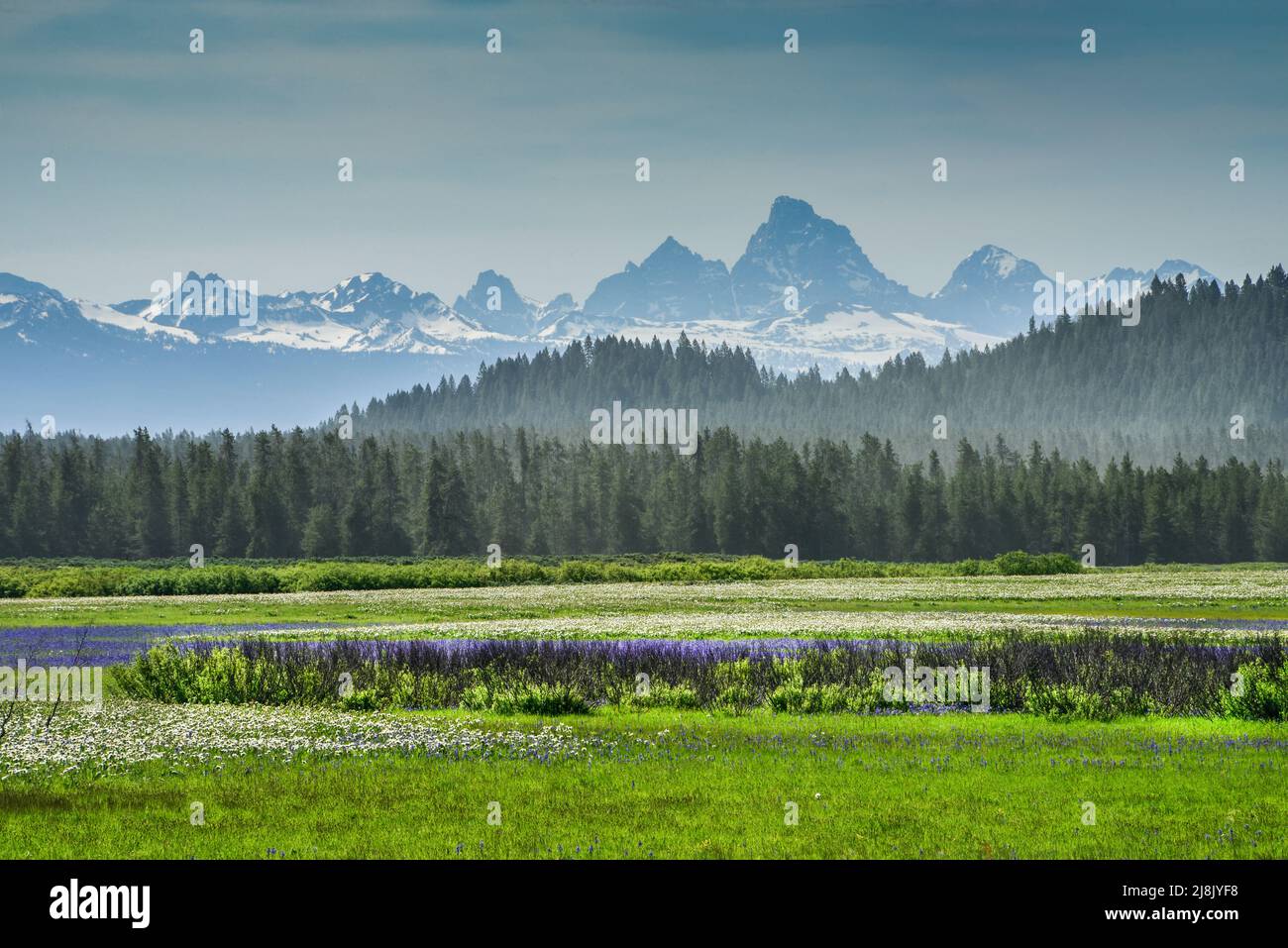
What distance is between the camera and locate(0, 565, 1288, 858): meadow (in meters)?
16.5

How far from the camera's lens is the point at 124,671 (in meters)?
34.4

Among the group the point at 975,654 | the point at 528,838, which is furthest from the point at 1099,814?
the point at 975,654

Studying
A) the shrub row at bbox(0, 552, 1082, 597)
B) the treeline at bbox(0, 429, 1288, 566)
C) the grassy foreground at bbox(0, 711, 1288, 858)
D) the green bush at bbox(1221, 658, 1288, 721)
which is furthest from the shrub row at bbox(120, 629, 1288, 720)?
the treeline at bbox(0, 429, 1288, 566)

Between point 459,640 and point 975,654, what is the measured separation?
18.3 metres

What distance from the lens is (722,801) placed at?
60.5 ft

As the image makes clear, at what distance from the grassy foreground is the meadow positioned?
7 centimetres

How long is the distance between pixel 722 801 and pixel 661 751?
174 inches

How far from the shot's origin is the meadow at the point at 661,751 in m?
16.5

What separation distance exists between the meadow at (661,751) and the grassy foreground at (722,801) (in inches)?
2.7

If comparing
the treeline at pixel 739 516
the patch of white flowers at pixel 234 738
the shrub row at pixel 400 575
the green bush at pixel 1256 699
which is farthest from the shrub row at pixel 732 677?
the treeline at pixel 739 516

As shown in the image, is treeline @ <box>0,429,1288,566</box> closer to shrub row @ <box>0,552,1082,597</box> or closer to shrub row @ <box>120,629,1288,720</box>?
shrub row @ <box>0,552,1082,597</box>
